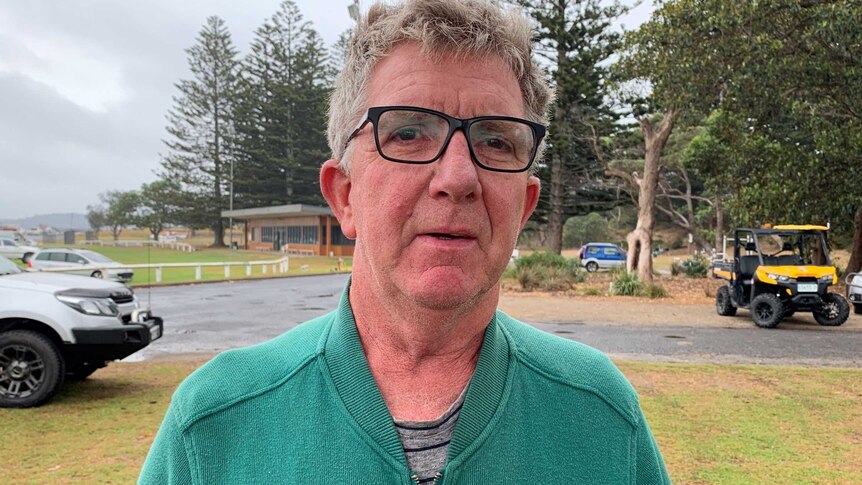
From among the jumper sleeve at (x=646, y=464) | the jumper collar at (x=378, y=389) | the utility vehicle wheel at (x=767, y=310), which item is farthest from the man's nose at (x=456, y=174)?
the utility vehicle wheel at (x=767, y=310)

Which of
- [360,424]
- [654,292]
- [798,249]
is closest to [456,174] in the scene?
[360,424]

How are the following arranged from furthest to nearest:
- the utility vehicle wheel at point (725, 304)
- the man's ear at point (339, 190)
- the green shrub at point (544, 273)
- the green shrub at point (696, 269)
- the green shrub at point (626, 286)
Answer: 1. the green shrub at point (696, 269)
2. the green shrub at point (544, 273)
3. the green shrub at point (626, 286)
4. the utility vehicle wheel at point (725, 304)
5. the man's ear at point (339, 190)

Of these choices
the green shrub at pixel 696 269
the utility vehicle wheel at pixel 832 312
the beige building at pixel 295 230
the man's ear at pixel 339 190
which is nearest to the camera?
the man's ear at pixel 339 190

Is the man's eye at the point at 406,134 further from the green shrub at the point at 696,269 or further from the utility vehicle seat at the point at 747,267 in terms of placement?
the green shrub at the point at 696,269

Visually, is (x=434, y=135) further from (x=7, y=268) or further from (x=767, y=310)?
(x=767, y=310)

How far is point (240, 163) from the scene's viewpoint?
187 feet

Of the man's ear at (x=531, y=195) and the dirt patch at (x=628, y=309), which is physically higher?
the man's ear at (x=531, y=195)

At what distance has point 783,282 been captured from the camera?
39.1 ft

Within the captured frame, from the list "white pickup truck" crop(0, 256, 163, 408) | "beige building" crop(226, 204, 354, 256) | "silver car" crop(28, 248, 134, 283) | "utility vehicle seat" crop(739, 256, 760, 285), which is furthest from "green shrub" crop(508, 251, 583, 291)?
"beige building" crop(226, 204, 354, 256)

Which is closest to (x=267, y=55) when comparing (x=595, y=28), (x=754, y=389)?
(x=595, y=28)

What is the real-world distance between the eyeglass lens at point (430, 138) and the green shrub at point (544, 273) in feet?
64.2

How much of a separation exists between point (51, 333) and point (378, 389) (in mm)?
5763

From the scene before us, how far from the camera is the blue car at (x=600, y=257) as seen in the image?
110ft

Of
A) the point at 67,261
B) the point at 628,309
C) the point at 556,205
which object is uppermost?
the point at 556,205
